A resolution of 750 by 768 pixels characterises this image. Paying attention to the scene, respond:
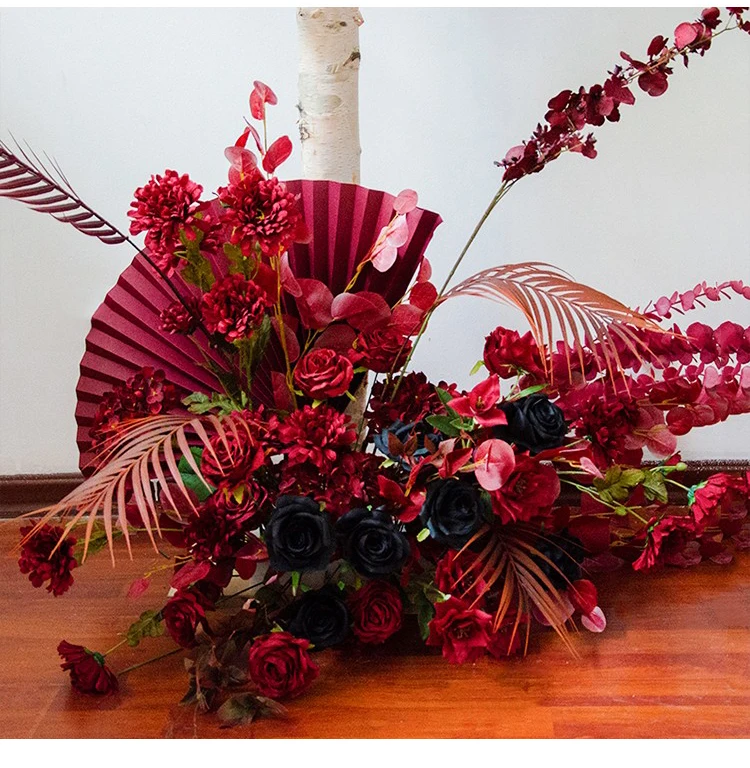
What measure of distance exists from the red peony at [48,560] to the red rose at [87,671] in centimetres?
6

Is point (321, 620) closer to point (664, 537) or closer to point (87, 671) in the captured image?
point (87, 671)

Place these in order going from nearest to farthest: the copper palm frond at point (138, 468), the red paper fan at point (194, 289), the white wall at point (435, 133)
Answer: the copper palm frond at point (138, 468) < the red paper fan at point (194, 289) < the white wall at point (435, 133)

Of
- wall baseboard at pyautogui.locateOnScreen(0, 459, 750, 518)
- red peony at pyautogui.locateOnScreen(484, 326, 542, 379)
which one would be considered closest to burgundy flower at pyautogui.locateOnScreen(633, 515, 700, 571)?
red peony at pyautogui.locateOnScreen(484, 326, 542, 379)

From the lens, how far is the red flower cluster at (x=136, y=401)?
1012 millimetres

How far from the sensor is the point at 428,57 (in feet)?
4.56

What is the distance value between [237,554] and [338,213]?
1.17 ft

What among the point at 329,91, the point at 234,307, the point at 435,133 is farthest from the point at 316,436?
the point at 435,133

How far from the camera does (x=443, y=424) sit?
1001 mm

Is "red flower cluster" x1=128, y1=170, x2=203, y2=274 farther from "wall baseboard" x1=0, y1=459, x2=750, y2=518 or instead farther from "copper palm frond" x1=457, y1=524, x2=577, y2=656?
"wall baseboard" x1=0, y1=459, x2=750, y2=518

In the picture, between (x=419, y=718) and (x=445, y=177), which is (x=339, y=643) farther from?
(x=445, y=177)

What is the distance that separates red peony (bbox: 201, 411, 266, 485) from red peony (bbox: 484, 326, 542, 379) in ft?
0.89

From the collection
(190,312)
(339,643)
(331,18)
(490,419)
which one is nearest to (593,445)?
(490,419)

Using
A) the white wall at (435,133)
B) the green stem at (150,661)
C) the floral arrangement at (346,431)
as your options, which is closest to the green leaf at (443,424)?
the floral arrangement at (346,431)

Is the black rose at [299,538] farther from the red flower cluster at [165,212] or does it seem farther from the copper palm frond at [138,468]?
the red flower cluster at [165,212]
